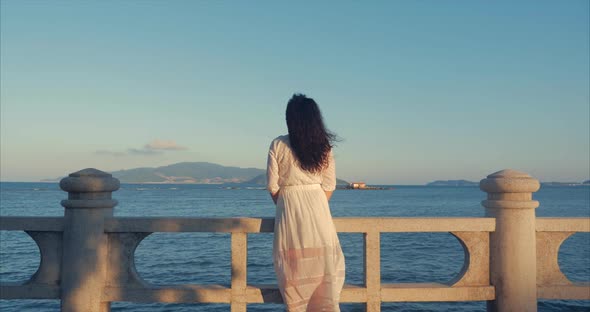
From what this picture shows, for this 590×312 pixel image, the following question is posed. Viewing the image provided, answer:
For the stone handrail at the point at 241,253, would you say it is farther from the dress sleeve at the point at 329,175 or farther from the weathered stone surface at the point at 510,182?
the dress sleeve at the point at 329,175

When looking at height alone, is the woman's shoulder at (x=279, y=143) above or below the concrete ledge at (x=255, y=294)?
above

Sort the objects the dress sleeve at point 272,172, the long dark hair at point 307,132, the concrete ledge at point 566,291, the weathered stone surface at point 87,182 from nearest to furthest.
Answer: the long dark hair at point 307,132 → the dress sleeve at point 272,172 → the weathered stone surface at point 87,182 → the concrete ledge at point 566,291

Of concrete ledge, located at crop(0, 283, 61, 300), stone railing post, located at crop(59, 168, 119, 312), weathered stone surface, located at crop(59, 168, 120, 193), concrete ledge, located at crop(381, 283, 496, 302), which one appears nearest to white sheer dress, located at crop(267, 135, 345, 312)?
concrete ledge, located at crop(381, 283, 496, 302)

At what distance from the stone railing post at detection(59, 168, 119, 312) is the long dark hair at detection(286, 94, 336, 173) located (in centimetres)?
220

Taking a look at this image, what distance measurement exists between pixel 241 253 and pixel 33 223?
87.4 inches

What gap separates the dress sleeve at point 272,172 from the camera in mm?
3637

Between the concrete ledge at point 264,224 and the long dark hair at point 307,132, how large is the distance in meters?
1.04

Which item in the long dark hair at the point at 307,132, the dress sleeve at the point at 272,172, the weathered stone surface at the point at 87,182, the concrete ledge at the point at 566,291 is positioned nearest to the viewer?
the long dark hair at the point at 307,132

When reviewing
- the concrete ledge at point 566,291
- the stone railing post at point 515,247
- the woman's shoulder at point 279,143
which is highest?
the woman's shoulder at point 279,143

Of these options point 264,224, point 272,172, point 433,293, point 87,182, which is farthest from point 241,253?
point 433,293

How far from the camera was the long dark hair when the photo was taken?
3535mm

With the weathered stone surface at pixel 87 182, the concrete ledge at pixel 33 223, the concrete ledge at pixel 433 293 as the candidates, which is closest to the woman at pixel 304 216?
the concrete ledge at pixel 433 293

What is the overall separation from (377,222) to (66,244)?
330cm

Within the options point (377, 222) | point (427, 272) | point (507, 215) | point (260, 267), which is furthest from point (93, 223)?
point (427, 272)
